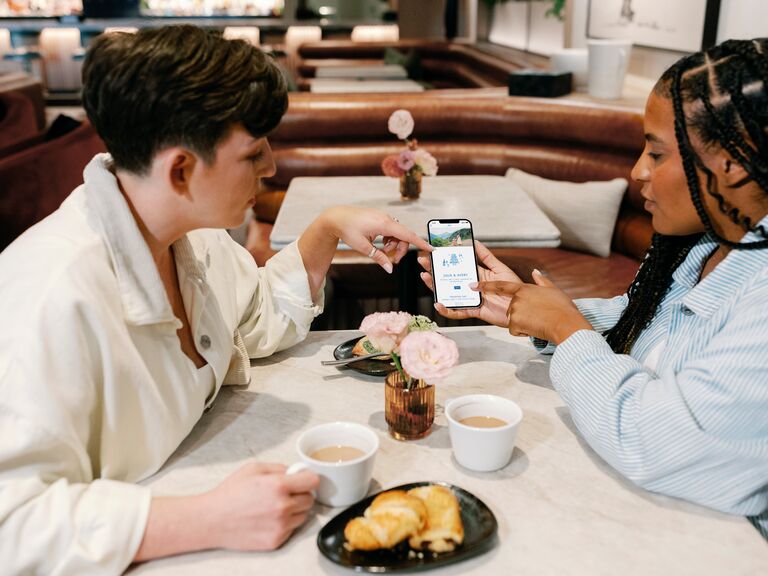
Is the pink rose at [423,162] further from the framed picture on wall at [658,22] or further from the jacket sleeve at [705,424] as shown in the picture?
the jacket sleeve at [705,424]

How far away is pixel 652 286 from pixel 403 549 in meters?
0.75

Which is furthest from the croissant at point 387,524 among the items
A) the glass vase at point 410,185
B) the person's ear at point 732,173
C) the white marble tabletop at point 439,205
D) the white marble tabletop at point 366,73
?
the white marble tabletop at point 366,73

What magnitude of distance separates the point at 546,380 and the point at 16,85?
4.48 metres

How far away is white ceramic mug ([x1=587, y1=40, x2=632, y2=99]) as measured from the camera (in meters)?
3.62

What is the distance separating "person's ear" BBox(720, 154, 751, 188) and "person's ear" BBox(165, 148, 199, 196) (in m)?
0.79

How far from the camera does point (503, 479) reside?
1062 mm

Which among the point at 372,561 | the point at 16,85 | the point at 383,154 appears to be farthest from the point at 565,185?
the point at 16,85

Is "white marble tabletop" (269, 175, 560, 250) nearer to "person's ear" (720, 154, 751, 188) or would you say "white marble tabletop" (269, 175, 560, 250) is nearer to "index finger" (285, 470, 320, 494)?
Answer: "person's ear" (720, 154, 751, 188)

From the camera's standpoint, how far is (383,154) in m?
3.78

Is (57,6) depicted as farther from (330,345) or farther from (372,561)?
(372,561)

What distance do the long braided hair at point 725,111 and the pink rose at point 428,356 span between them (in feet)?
1.51

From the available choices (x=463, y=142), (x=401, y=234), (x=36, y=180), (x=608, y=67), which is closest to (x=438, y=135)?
(x=463, y=142)

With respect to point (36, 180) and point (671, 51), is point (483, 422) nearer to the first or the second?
point (36, 180)

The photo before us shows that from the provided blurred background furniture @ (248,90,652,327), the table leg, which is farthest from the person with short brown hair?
blurred background furniture @ (248,90,652,327)
